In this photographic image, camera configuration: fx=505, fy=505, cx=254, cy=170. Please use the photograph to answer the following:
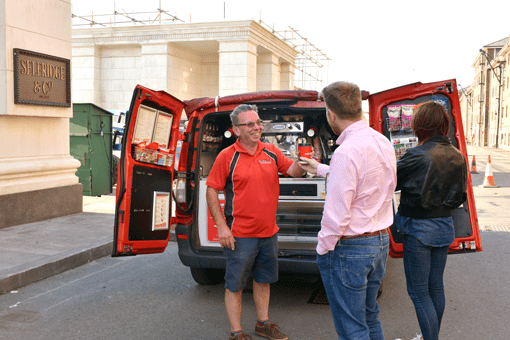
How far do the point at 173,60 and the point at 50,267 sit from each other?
67.6 feet

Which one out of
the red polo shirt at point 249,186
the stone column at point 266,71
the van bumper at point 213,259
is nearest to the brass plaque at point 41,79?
the van bumper at point 213,259

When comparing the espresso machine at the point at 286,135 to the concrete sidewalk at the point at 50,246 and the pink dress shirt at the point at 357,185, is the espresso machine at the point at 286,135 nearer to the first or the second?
the concrete sidewalk at the point at 50,246

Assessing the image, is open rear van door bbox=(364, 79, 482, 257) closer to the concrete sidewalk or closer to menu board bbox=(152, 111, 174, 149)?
menu board bbox=(152, 111, 174, 149)

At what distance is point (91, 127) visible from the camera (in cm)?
1142

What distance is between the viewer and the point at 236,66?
24.1m

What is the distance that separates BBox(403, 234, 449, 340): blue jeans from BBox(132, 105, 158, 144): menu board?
98.2 inches

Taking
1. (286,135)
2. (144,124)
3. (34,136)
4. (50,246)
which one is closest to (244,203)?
(144,124)

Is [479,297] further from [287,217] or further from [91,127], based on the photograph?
[91,127]

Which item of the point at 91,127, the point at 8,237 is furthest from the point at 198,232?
the point at 91,127

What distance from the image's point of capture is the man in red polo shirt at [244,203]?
379 cm

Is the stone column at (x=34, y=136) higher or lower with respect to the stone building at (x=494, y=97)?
lower

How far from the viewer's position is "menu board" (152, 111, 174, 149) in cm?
477

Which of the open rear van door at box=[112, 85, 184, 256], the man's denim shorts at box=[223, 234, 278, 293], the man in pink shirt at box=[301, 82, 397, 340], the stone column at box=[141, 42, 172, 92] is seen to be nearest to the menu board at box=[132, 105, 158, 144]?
the open rear van door at box=[112, 85, 184, 256]

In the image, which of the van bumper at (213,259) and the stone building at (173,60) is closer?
the van bumper at (213,259)
